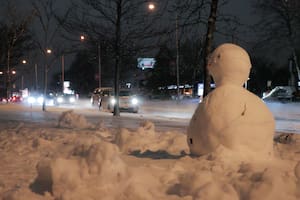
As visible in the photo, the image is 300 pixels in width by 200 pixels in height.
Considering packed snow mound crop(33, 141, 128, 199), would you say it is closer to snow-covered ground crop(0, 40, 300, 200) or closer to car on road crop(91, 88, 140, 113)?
snow-covered ground crop(0, 40, 300, 200)

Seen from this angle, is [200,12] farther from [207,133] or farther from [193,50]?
[193,50]

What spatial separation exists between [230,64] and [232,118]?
1025 mm

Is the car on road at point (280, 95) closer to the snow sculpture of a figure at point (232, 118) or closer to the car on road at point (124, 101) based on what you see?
the car on road at point (124, 101)

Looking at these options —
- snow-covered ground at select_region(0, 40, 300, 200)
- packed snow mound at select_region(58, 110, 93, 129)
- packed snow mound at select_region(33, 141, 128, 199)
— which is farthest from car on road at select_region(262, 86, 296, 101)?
packed snow mound at select_region(33, 141, 128, 199)

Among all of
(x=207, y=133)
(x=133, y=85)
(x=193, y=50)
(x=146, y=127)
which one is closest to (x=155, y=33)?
(x=146, y=127)

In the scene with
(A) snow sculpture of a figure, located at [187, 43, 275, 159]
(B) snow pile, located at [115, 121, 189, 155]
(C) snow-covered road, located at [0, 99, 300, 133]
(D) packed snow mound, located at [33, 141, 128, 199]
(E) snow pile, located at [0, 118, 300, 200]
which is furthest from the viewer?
(C) snow-covered road, located at [0, 99, 300, 133]

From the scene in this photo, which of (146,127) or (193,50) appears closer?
(146,127)

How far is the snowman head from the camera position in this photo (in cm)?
841

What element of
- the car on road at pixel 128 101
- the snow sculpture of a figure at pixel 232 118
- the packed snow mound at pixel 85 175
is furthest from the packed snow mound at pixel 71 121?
the car on road at pixel 128 101

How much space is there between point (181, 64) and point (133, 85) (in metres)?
17.4

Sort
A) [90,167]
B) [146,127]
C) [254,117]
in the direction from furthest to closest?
1. [146,127]
2. [254,117]
3. [90,167]

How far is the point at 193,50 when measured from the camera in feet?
266

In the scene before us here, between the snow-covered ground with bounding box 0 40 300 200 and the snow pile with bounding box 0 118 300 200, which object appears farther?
the snow-covered ground with bounding box 0 40 300 200

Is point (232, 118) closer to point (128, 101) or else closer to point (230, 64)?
point (230, 64)
